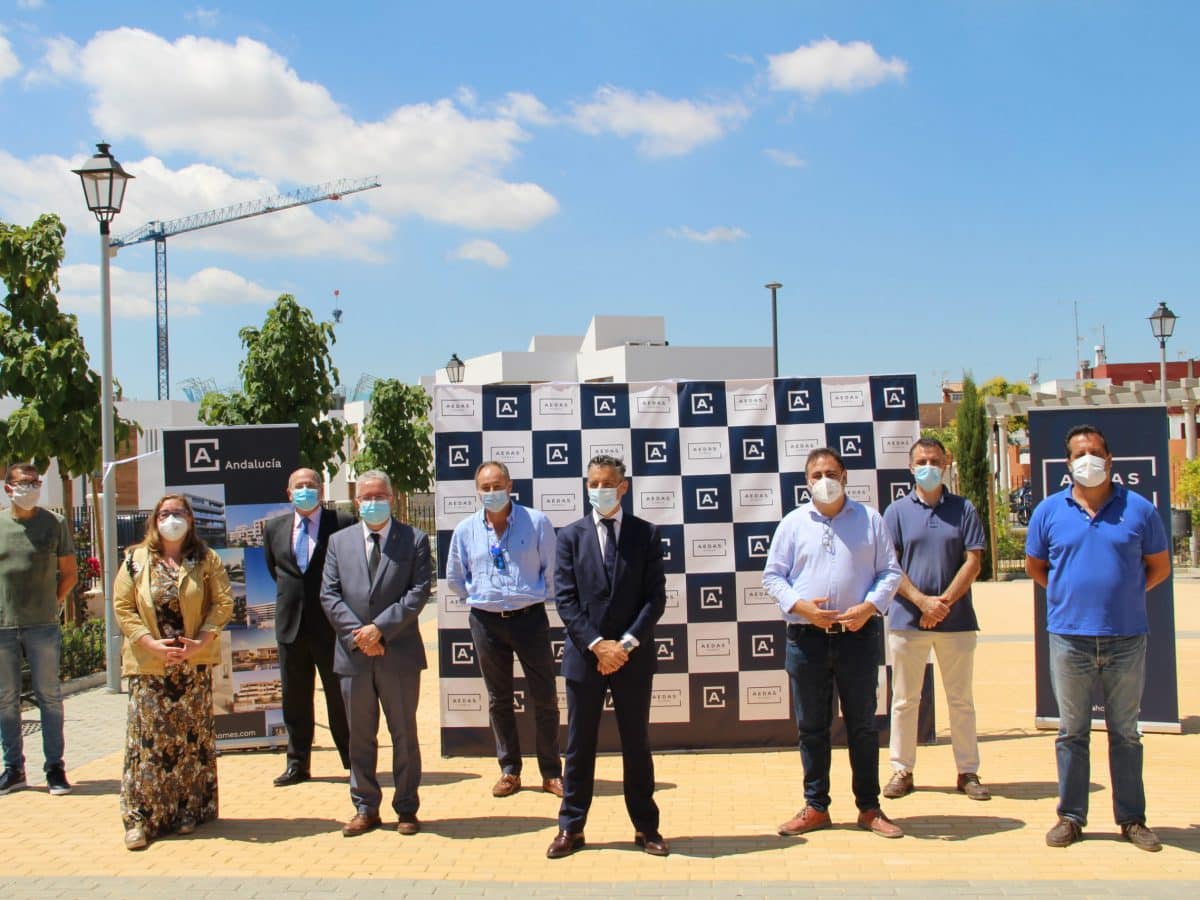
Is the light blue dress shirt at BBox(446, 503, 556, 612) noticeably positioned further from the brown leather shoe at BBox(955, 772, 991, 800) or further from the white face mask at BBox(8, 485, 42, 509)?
the white face mask at BBox(8, 485, 42, 509)

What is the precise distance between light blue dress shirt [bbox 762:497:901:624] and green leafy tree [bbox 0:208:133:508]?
927cm

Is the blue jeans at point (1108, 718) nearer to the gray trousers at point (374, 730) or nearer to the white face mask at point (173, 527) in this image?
the gray trousers at point (374, 730)

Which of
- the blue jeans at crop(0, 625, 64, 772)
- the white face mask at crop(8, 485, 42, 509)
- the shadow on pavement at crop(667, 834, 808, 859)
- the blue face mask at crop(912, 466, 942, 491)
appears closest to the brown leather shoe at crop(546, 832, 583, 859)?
the shadow on pavement at crop(667, 834, 808, 859)

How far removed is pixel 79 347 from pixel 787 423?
8.58m

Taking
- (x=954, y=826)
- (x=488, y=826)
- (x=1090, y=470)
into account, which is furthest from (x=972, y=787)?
(x=488, y=826)

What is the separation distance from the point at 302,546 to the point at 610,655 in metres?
2.74

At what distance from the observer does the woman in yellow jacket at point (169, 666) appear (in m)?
5.93

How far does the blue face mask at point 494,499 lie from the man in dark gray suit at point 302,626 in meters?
1.28

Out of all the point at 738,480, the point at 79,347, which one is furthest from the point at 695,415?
the point at 79,347

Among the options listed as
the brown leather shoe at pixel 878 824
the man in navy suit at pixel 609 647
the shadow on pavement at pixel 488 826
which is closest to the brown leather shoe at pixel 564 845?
the man in navy suit at pixel 609 647

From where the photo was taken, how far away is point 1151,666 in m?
8.27

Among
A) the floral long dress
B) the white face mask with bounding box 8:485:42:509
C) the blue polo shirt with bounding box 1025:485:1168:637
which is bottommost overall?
the floral long dress

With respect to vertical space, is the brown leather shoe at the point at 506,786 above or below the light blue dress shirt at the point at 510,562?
below

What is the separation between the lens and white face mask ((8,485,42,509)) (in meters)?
6.96
